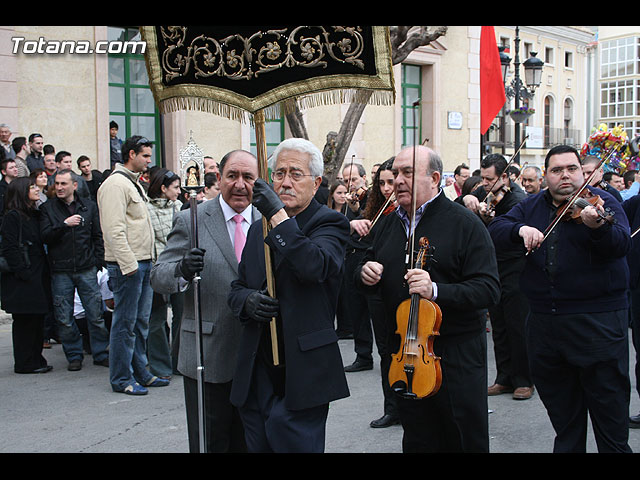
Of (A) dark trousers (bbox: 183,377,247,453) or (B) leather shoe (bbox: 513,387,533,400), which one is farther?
(B) leather shoe (bbox: 513,387,533,400)

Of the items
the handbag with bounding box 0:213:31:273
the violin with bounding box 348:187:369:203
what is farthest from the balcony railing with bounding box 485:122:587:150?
the handbag with bounding box 0:213:31:273

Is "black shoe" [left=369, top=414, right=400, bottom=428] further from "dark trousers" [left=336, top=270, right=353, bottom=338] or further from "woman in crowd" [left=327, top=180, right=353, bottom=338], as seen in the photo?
"dark trousers" [left=336, top=270, right=353, bottom=338]

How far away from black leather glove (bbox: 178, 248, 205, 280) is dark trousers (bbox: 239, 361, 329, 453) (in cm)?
60

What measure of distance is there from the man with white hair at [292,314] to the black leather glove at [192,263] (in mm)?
265

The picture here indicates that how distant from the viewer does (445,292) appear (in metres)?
3.67

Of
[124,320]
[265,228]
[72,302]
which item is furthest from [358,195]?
[265,228]

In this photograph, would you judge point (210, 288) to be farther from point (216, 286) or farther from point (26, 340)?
point (26, 340)

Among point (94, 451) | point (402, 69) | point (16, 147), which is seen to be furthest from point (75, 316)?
point (402, 69)

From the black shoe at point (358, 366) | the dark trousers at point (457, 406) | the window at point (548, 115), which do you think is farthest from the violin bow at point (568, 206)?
the window at point (548, 115)

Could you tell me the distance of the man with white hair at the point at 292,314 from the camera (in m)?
3.22

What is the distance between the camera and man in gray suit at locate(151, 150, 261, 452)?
12.6 ft

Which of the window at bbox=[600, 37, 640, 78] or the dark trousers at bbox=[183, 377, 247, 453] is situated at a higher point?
the window at bbox=[600, 37, 640, 78]

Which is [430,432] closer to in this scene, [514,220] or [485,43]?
[514,220]

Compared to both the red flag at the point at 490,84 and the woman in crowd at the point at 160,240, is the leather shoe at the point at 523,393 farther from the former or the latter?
the woman in crowd at the point at 160,240
